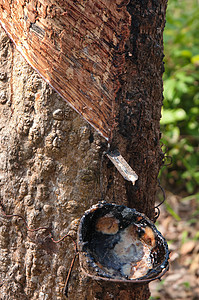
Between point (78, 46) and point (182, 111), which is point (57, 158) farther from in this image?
point (182, 111)

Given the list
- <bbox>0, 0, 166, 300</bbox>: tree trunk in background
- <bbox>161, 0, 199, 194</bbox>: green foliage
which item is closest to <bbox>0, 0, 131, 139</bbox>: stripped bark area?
<bbox>0, 0, 166, 300</bbox>: tree trunk in background

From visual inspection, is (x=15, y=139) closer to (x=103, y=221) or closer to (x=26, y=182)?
(x=26, y=182)

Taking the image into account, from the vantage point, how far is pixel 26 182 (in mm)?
1191

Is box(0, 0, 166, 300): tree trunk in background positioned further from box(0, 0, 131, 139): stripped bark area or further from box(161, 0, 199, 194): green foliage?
box(161, 0, 199, 194): green foliage

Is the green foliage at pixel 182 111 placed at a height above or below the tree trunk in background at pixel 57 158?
below

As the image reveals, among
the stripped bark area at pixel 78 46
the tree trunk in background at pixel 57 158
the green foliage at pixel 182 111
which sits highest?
the stripped bark area at pixel 78 46

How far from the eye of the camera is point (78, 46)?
107 centimetres

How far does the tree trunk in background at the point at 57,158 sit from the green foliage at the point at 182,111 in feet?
6.87

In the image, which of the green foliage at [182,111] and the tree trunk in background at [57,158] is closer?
the tree trunk in background at [57,158]

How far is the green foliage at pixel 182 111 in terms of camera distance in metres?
3.35

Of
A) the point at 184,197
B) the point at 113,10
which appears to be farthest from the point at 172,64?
the point at 113,10

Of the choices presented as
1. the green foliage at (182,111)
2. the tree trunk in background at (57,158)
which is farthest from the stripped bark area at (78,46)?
the green foliage at (182,111)

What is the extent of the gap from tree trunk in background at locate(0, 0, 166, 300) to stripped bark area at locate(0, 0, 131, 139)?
0.12ft

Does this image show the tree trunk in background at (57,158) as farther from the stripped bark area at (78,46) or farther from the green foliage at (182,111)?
the green foliage at (182,111)
